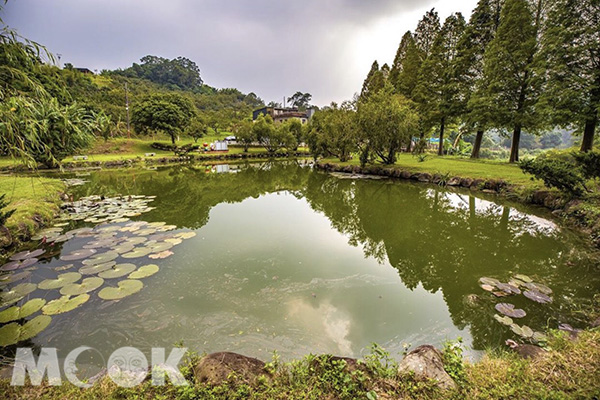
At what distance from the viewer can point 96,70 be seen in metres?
58.4

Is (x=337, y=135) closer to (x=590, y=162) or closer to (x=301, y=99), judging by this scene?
(x=590, y=162)

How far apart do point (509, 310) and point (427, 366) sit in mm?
2225

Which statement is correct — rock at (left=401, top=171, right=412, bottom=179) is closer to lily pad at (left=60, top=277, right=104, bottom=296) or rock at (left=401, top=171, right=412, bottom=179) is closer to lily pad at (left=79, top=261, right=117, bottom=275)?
lily pad at (left=79, top=261, right=117, bottom=275)

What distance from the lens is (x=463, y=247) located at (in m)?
6.16

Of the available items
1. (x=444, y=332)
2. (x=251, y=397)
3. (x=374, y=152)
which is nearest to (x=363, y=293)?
(x=444, y=332)

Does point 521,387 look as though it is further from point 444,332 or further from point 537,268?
point 537,268

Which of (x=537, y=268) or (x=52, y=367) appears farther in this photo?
(x=537, y=268)

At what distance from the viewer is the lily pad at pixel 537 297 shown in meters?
3.86

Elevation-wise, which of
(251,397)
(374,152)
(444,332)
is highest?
(374,152)

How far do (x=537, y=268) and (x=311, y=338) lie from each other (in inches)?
191

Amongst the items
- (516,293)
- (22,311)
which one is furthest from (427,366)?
(22,311)

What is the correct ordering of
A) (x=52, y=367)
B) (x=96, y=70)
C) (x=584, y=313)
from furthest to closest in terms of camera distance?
(x=96, y=70), (x=584, y=313), (x=52, y=367)

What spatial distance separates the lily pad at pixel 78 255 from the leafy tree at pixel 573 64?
61.2ft

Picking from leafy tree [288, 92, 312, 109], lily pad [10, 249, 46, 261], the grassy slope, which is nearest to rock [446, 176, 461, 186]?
the grassy slope
